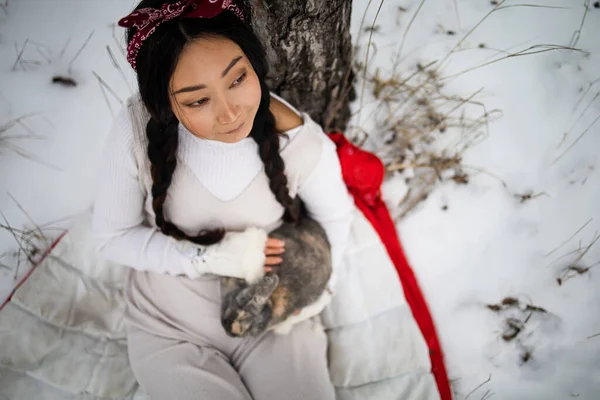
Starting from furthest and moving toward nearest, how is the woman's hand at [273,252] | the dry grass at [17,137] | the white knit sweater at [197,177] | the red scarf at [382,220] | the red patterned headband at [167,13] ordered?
the dry grass at [17,137]
the red scarf at [382,220]
the woman's hand at [273,252]
the white knit sweater at [197,177]
the red patterned headband at [167,13]

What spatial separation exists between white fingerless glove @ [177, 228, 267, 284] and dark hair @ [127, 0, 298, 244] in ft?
0.15

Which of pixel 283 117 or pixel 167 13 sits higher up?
pixel 167 13

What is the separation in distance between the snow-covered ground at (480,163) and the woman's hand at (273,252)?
756 mm

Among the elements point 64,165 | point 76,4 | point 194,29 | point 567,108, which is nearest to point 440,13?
point 567,108

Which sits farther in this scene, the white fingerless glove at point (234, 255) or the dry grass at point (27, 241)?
the dry grass at point (27, 241)

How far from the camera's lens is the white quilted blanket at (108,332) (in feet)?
4.57

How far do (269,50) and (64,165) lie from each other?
1.15m

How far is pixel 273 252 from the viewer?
1233mm

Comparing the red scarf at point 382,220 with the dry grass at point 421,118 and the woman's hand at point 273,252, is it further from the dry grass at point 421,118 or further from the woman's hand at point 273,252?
the woman's hand at point 273,252

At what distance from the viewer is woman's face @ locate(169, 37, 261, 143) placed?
820mm

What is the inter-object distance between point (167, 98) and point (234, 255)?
0.53 m

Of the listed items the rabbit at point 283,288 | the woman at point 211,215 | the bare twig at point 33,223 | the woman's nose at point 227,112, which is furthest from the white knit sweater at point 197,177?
the bare twig at point 33,223

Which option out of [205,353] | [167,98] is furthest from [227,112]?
[205,353]

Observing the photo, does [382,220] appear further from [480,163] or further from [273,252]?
[273,252]
